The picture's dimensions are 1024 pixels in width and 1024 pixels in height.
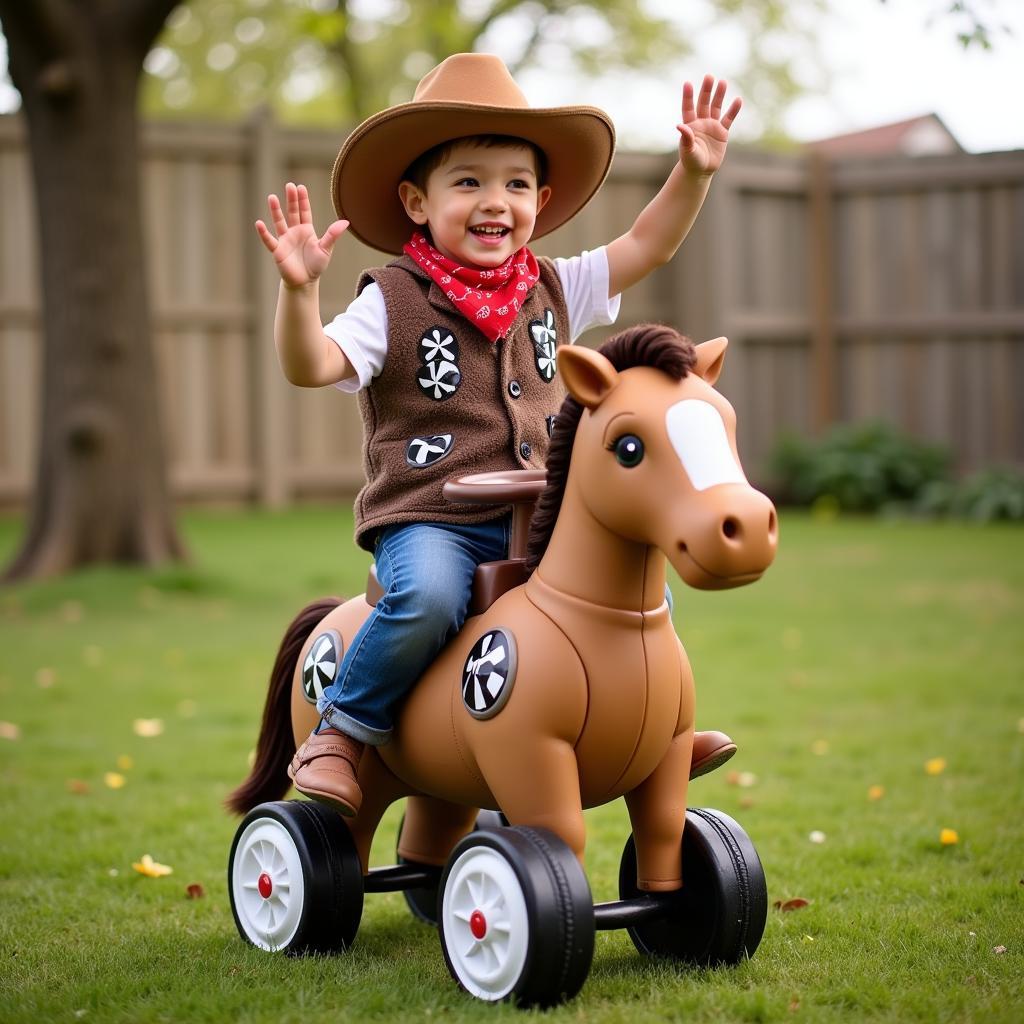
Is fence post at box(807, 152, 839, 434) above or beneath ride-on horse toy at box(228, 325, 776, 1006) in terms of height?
above

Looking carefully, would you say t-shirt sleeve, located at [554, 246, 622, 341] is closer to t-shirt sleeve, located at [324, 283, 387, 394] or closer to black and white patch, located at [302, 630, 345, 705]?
t-shirt sleeve, located at [324, 283, 387, 394]

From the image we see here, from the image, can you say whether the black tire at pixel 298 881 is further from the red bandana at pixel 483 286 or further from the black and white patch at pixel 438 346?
the red bandana at pixel 483 286

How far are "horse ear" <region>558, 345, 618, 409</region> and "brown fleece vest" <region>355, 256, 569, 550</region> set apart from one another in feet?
1.44

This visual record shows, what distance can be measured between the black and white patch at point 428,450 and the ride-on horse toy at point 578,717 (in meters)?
0.21

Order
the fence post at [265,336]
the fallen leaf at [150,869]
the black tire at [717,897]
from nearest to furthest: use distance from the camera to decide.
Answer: the black tire at [717,897]
the fallen leaf at [150,869]
the fence post at [265,336]

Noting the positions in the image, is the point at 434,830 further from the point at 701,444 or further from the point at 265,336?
the point at 265,336

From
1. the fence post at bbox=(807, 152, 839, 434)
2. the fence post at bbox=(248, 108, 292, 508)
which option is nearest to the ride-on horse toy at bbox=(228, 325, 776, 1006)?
the fence post at bbox=(248, 108, 292, 508)

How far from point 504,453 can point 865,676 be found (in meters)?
4.25

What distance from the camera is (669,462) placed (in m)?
3.11

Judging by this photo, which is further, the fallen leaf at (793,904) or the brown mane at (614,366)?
the fallen leaf at (793,904)

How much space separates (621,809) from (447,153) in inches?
108

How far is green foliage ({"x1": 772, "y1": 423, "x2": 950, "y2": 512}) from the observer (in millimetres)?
14062

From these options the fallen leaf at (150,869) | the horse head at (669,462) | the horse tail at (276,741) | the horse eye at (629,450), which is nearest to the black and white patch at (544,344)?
the horse head at (669,462)

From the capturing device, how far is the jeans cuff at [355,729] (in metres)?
3.55
